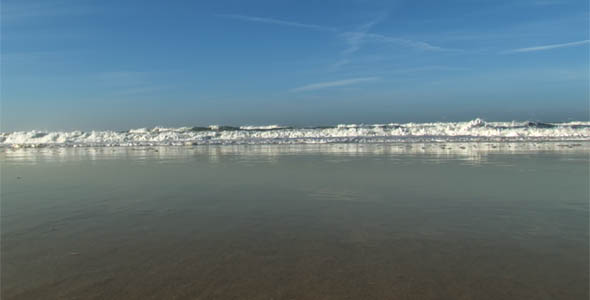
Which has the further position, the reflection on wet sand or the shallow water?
the reflection on wet sand

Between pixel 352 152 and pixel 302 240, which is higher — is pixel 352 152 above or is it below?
above

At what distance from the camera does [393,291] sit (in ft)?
11.9

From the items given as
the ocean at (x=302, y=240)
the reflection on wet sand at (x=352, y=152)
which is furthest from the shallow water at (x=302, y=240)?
the reflection on wet sand at (x=352, y=152)

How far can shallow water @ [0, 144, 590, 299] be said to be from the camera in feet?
12.3

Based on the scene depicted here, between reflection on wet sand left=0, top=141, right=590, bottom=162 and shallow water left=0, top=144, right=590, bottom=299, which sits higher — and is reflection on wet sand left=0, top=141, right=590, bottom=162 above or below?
above

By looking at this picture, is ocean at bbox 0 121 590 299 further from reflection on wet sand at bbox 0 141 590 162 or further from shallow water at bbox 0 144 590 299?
reflection on wet sand at bbox 0 141 590 162

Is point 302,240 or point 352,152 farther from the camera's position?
point 352,152

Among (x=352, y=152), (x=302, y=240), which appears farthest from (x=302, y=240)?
(x=352, y=152)

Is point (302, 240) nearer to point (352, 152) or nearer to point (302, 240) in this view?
point (302, 240)

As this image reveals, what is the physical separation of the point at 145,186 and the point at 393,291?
793cm

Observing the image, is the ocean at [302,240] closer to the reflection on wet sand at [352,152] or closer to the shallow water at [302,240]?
the shallow water at [302,240]

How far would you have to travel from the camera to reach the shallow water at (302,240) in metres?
3.74

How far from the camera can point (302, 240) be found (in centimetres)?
511

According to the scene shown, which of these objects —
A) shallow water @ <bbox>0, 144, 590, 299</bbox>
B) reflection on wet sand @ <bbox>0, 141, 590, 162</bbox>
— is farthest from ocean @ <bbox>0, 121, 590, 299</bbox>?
reflection on wet sand @ <bbox>0, 141, 590, 162</bbox>
